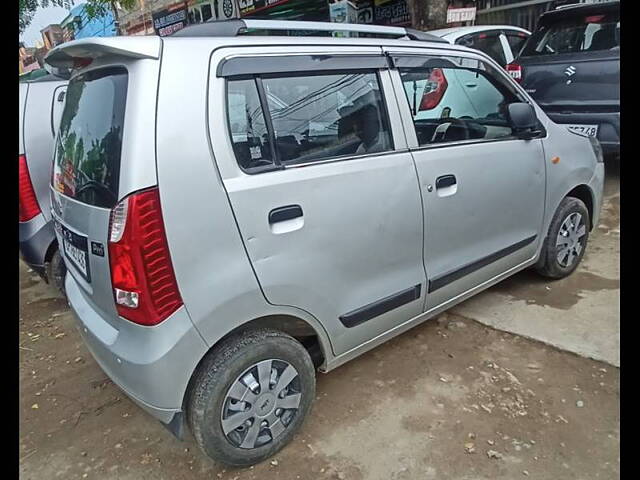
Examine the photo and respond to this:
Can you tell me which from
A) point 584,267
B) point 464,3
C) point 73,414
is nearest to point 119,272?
point 73,414

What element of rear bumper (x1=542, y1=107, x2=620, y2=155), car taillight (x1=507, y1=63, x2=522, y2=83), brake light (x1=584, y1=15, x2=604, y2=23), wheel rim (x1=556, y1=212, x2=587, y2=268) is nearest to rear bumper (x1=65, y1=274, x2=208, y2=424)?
wheel rim (x1=556, y1=212, x2=587, y2=268)

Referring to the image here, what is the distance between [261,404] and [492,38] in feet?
19.9

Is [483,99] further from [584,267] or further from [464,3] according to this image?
[464,3]

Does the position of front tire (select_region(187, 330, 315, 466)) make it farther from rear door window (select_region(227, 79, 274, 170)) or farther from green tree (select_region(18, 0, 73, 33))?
green tree (select_region(18, 0, 73, 33))

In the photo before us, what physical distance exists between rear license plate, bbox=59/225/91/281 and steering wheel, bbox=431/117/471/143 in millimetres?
1788

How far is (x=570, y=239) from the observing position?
11.6 feet

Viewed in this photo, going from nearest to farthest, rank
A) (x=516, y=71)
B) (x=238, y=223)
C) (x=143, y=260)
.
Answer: (x=143, y=260) < (x=238, y=223) < (x=516, y=71)

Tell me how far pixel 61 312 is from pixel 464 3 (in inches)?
251

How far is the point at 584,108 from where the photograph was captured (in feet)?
16.5

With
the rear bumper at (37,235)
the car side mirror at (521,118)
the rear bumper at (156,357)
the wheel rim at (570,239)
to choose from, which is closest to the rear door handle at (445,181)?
the car side mirror at (521,118)

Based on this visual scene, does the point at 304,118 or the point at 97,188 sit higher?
the point at 304,118

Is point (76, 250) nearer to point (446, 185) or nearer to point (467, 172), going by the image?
point (446, 185)

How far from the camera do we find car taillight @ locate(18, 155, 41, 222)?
3.52 m

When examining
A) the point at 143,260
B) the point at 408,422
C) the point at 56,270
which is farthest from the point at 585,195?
the point at 56,270
